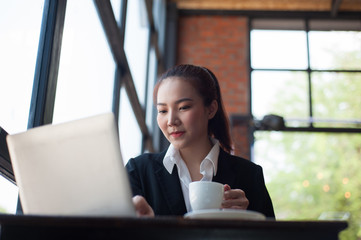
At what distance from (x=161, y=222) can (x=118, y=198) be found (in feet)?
0.41

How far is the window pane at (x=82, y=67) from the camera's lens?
209 centimetres

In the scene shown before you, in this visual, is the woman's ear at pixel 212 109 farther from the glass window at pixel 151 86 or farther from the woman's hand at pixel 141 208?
the glass window at pixel 151 86

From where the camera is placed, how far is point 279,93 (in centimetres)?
564

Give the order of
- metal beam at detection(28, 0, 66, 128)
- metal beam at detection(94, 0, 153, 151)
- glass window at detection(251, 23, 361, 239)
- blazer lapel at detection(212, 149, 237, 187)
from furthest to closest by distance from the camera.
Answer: glass window at detection(251, 23, 361, 239) < metal beam at detection(94, 0, 153, 151) < metal beam at detection(28, 0, 66, 128) < blazer lapel at detection(212, 149, 237, 187)

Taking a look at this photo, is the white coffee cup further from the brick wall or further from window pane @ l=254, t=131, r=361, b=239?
window pane @ l=254, t=131, r=361, b=239

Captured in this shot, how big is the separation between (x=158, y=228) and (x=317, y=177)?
7.72m

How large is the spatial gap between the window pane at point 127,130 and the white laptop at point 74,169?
85.1 inches

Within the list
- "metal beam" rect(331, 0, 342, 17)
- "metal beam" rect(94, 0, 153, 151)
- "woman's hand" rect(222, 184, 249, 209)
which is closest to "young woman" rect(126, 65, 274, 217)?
"woman's hand" rect(222, 184, 249, 209)

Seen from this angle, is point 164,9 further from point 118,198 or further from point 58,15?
point 118,198

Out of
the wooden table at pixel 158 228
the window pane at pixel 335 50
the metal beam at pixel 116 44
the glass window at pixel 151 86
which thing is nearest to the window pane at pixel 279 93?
the window pane at pixel 335 50

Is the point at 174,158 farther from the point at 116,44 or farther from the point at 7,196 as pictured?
the point at 116,44

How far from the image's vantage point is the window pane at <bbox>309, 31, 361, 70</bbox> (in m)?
5.64

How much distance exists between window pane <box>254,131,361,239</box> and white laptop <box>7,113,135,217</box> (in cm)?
699

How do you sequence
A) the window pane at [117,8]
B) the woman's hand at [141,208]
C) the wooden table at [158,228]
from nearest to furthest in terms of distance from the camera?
the wooden table at [158,228] → the woman's hand at [141,208] → the window pane at [117,8]
